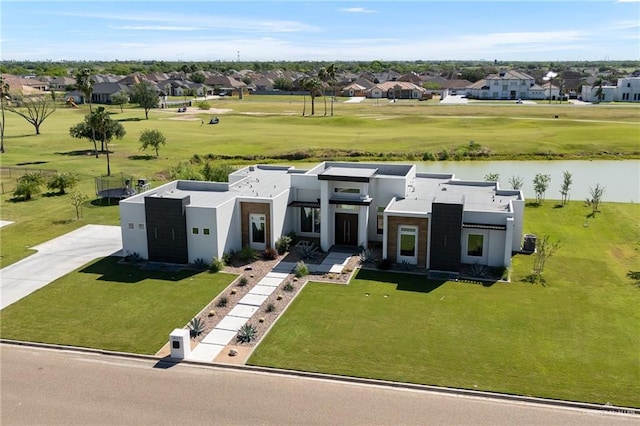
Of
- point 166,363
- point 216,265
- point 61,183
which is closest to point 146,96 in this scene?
point 61,183

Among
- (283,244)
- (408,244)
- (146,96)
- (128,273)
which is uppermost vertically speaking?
(146,96)

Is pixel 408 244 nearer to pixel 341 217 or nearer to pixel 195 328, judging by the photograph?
pixel 341 217

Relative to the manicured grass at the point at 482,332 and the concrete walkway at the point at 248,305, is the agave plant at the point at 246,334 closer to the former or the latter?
the concrete walkway at the point at 248,305

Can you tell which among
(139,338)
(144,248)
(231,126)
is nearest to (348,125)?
(231,126)

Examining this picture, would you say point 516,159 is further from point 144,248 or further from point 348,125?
point 144,248

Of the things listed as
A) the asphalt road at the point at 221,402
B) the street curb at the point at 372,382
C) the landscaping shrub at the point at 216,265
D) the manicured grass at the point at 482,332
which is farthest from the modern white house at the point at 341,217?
the asphalt road at the point at 221,402

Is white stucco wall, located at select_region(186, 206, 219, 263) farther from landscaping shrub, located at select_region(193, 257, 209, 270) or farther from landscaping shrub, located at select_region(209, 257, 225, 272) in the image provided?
landscaping shrub, located at select_region(209, 257, 225, 272)

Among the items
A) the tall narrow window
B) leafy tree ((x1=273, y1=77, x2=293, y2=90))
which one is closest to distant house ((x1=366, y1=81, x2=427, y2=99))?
leafy tree ((x1=273, y1=77, x2=293, y2=90))
